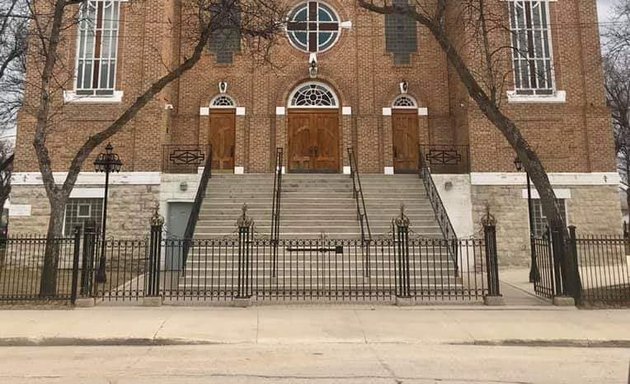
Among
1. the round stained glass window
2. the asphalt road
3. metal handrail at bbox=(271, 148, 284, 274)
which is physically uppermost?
the round stained glass window

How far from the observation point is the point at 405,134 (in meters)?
20.9

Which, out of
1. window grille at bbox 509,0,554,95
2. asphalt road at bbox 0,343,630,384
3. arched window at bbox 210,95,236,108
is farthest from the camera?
arched window at bbox 210,95,236,108

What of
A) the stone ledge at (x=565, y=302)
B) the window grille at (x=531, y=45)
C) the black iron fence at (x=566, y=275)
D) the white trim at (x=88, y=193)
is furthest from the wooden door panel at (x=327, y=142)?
the stone ledge at (x=565, y=302)

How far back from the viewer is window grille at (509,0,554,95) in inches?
765

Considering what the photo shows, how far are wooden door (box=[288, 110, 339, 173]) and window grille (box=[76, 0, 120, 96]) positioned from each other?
6838mm

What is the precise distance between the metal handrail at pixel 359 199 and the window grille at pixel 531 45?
6.40 metres

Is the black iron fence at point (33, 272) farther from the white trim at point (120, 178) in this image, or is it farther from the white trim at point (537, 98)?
the white trim at point (537, 98)

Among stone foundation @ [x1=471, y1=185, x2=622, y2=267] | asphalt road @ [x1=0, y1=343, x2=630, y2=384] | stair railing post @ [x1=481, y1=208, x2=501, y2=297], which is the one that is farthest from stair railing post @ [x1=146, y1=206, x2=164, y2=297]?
stone foundation @ [x1=471, y1=185, x2=622, y2=267]

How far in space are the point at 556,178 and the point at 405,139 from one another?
5.59 metres

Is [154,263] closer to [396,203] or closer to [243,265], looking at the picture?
[243,265]

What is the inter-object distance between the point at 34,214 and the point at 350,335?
45.5ft

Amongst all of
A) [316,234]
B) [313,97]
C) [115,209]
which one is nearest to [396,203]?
[316,234]

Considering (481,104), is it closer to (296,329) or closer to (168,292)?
(296,329)

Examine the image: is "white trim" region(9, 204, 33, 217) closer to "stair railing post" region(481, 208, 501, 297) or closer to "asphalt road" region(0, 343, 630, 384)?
"asphalt road" region(0, 343, 630, 384)
